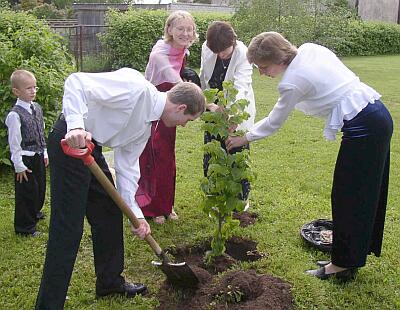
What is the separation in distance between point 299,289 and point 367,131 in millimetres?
1137

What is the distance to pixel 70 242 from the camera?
3.14 metres

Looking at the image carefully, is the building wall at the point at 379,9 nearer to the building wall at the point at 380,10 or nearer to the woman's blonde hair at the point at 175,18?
the building wall at the point at 380,10

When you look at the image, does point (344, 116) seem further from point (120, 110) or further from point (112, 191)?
point (112, 191)

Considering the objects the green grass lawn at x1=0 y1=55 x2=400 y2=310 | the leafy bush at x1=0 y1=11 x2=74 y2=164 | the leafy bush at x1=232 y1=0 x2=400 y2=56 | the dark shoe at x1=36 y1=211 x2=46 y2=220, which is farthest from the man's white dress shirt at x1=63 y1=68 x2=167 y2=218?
the leafy bush at x1=232 y1=0 x2=400 y2=56

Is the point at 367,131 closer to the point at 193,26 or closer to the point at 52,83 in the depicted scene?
the point at 193,26

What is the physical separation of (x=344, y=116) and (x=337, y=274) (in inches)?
45.3

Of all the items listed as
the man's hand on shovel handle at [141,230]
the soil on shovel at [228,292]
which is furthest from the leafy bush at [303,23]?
the man's hand on shovel handle at [141,230]

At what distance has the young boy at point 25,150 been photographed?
4.44m

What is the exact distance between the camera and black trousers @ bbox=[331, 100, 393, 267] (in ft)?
11.4

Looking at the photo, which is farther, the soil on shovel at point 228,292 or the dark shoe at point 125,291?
the dark shoe at point 125,291

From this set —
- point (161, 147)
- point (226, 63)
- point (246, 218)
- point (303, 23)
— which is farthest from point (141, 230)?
point (303, 23)

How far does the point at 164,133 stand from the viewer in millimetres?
4734

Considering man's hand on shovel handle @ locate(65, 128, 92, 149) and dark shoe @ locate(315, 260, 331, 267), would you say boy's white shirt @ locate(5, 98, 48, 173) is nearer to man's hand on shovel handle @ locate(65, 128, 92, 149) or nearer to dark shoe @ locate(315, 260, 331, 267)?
man's hand on shovel handle @ locate(65, 128, 92, 149)

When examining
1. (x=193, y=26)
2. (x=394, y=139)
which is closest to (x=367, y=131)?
(x=193, y=26)
